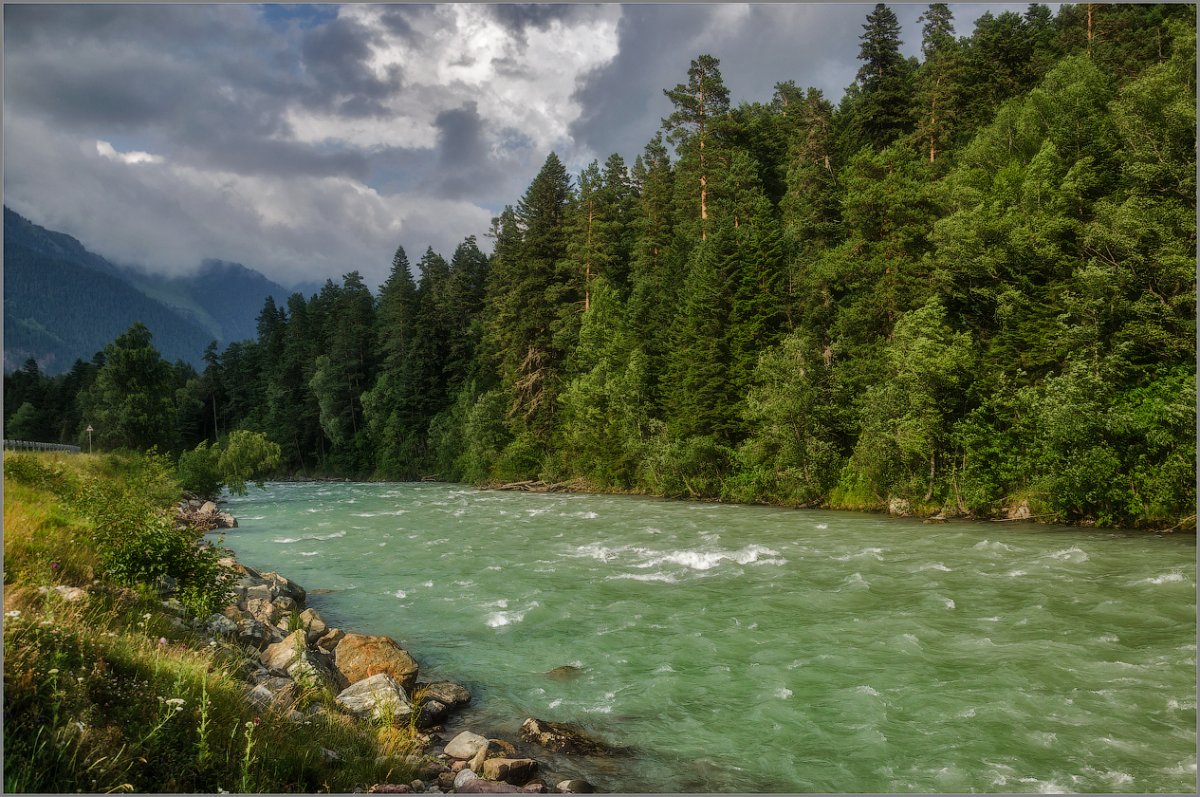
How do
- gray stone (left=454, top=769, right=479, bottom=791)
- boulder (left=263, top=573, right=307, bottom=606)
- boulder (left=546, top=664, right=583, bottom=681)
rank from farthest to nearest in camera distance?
boulder (left=263, top=573, right=307, bottom=606) < boulder (left=546, top=664, right=583, bottom=681) < gray stone (left=454, top=769, right=479, bottom=791)

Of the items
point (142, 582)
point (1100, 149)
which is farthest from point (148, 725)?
point (1100, 149)

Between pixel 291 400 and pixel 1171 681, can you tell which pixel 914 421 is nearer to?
pixel 1171 681

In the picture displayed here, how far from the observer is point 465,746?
8.36 meters

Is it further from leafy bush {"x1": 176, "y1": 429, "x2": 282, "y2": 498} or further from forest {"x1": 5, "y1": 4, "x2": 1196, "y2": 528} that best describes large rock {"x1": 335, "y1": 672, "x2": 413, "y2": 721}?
leafy bush {"x1": 176, "y1": 429, "x2": 282, "y2": 498}

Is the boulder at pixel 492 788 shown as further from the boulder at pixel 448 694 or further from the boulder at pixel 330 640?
the boulder at pixel 330 640

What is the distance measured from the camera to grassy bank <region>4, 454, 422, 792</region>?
4.98 m

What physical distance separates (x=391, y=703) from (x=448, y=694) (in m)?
1.45

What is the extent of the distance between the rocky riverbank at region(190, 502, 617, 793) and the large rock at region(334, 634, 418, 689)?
0.02m

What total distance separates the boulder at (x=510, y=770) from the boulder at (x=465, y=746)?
1.64ft

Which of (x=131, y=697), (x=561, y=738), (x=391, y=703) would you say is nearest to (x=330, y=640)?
(x=391, y=703)

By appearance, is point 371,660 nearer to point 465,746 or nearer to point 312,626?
point 312,626

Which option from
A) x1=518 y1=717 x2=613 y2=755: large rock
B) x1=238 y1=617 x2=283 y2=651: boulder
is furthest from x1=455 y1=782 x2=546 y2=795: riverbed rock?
x1=238 y1=617 x2=283 y2=651: boulder

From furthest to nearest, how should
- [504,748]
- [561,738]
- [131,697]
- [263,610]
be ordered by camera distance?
[263,610] → [561,738] → [504,748] → [131,697]

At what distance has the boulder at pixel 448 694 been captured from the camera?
33.5 ft
